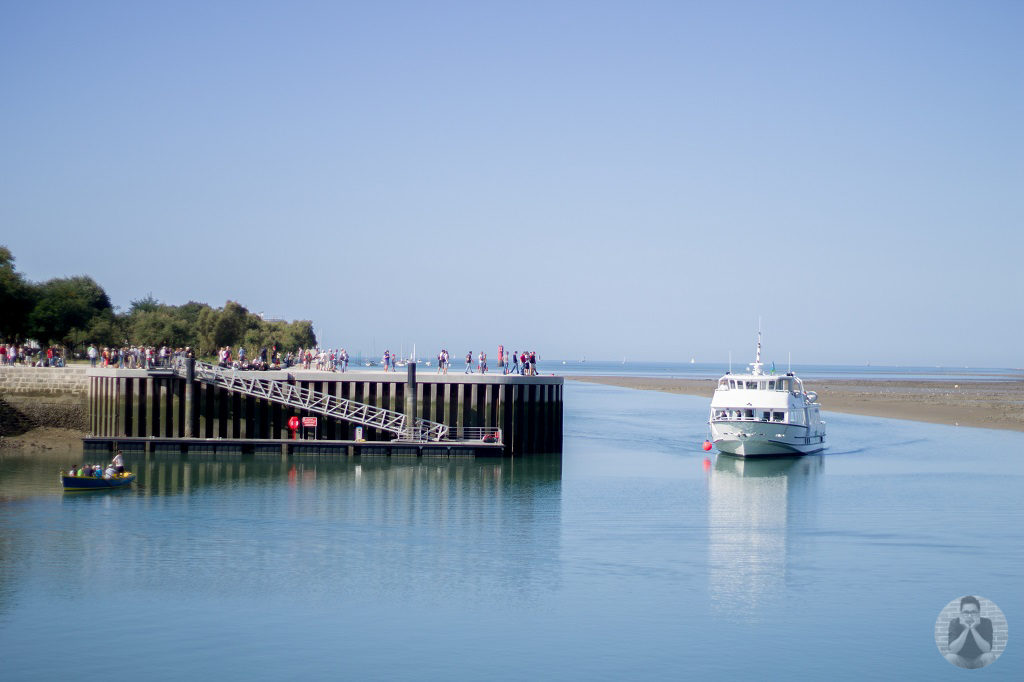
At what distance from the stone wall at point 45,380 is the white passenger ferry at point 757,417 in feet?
124

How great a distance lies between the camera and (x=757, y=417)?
216ft

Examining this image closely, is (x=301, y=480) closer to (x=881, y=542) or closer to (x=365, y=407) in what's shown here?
(x=365, y=407)

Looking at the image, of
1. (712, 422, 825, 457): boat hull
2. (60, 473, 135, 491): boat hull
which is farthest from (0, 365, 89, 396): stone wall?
(712, 422, 825, 457): boat hull

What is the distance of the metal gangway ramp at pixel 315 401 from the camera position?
2389 inches

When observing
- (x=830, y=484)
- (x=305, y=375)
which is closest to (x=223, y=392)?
(x=305, y=375)

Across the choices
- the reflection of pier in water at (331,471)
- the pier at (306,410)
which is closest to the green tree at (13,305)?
the pier at (306,410)

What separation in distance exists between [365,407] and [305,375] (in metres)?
4.22

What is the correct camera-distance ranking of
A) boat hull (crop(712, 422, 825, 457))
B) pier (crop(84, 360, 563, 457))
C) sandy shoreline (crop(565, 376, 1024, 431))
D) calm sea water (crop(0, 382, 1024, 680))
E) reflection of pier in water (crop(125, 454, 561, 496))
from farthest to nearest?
sandy shoreline (crop(565, 376, 1024, 431)) → boat hull (crop(712, 422, 825, 457)) → pier (crop(84, 360, 563, 457)) → reflection of pier in water (crop(125, 454, 561, 496)) → calm sea water (crop(0, 382, 1024, 680))

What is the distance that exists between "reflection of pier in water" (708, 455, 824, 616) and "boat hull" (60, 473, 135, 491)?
25930mm

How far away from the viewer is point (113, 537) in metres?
38.8

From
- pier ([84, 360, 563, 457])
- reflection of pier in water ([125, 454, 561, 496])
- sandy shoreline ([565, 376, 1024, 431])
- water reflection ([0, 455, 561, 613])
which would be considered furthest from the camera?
sandy shoreline ([565, 376, 1024, 431])
